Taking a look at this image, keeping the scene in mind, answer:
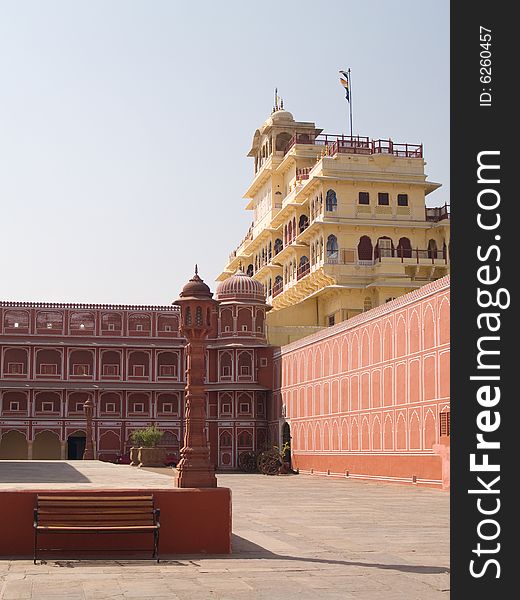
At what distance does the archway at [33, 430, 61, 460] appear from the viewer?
58.7m

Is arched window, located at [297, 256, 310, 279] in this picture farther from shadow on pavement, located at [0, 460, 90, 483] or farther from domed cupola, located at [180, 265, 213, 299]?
domed cupola, located at [180, 265, 213, 299]

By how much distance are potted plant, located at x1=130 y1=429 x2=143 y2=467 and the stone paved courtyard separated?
31.7 meters

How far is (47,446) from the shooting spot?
59094 millimetres

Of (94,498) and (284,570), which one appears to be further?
(94,498)

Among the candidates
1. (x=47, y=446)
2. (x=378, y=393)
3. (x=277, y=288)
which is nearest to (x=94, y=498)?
(x=378, y=393)

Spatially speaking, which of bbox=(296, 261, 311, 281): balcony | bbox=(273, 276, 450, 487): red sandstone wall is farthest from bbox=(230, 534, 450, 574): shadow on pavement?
bbox=(296, 261, 311, 281): balcony

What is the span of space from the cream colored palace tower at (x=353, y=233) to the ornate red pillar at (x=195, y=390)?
39551 millimetres

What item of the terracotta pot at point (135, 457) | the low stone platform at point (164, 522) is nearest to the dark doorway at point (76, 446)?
the terracotta pot at point (135, 457)

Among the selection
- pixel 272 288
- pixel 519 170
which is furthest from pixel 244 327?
pixel 519 170

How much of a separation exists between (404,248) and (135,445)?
60.6 feet

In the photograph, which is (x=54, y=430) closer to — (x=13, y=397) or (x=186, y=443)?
(x=13, y=397)

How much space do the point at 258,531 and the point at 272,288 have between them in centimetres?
4991

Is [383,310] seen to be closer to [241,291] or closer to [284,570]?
[241,291]

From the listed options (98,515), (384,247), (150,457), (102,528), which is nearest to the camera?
(102,528)
